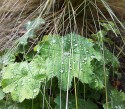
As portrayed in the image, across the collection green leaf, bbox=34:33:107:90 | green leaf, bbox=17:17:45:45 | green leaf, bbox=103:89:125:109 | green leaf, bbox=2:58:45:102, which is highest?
green leaf, bbox=17:17:45:45

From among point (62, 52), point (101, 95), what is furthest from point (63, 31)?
point (101, 95)

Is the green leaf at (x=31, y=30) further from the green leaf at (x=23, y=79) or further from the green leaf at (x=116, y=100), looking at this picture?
the green leaf at (x=116, y=100)

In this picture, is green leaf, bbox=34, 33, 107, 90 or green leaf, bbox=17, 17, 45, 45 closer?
green leaf, bbox=34, 33, 107, 90

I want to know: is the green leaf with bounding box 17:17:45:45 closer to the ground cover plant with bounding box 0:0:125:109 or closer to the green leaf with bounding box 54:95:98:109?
the ground cover plant with bounding box 0:0:125:109

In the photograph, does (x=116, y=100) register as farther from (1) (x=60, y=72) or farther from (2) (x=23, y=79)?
(2) (x=23, y=79)

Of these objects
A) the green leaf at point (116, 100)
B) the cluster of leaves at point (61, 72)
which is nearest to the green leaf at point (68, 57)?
the cluster of leaves at point (61, 72)

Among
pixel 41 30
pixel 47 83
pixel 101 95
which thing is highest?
pixel 41 30

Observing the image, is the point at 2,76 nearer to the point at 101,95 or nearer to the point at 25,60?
the point at 25,60

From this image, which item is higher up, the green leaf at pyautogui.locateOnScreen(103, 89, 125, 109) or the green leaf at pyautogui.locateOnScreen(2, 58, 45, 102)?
the green leaf at pyautogui.locateOnScreen(2, 58, 45, 102)

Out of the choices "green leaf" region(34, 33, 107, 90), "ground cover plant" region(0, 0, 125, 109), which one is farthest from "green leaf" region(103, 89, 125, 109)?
"green leaf" region(34, 33, 107, 90)
